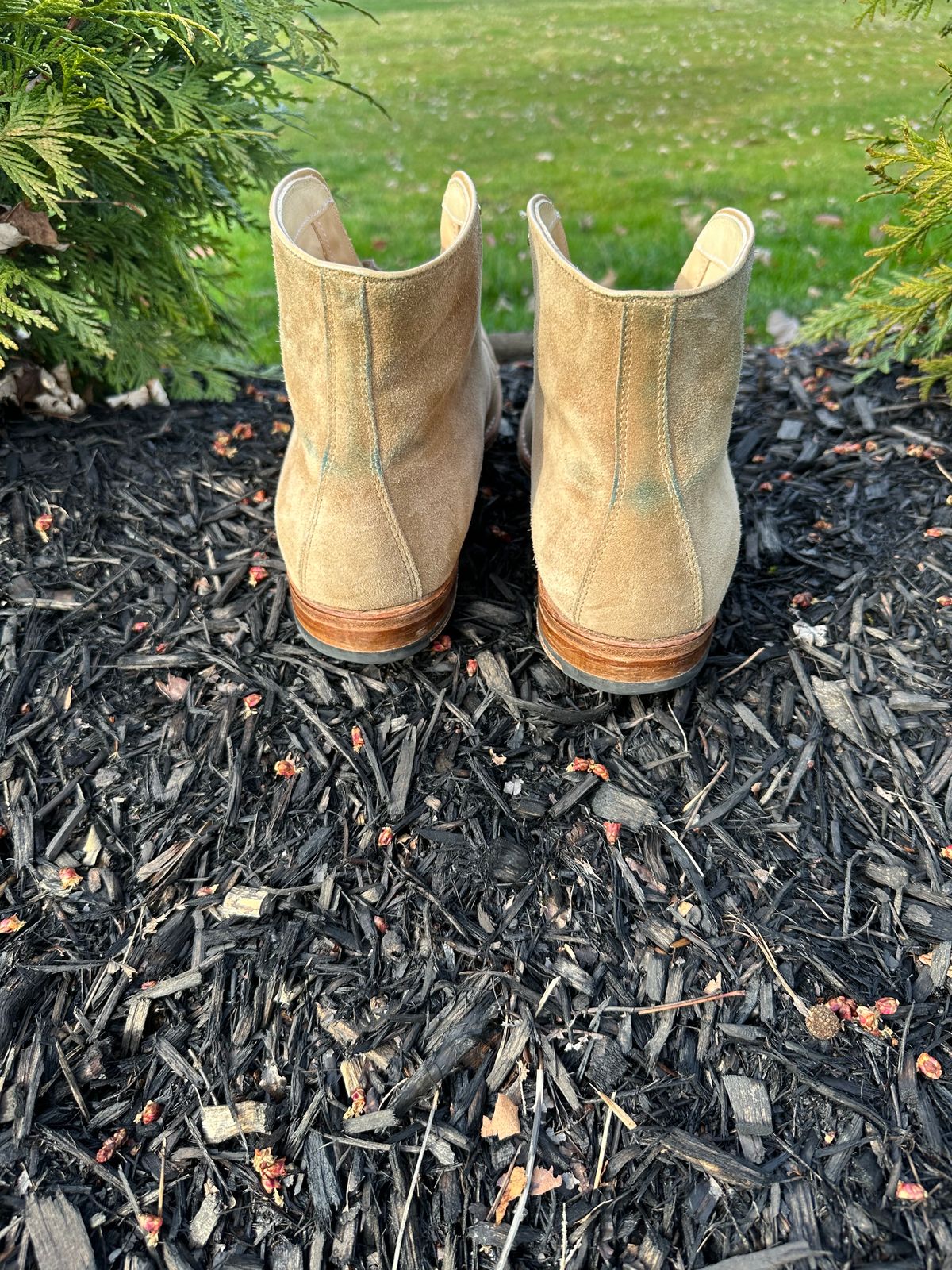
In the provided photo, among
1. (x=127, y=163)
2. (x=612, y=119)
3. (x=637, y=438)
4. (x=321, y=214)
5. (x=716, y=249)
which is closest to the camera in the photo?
(x=637, y=438)

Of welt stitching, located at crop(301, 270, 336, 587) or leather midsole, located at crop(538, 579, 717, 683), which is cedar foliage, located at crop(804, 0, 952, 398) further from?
welt stitching, located at crop(301, 270, 336, 587)

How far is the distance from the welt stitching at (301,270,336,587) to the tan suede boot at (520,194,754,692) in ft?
1.34

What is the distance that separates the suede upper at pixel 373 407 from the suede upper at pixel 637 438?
0.59 feet

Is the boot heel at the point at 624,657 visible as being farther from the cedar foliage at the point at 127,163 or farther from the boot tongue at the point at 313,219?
the cedar foliage at the point at 127,163

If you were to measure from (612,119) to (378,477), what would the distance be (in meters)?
3.87

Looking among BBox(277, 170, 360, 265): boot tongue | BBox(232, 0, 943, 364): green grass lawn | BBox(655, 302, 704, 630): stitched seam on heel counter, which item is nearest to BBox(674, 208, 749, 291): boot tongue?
BBox(655, 302, 704, 630): stitched seam on heel counter

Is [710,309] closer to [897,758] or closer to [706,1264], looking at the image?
[897,758]

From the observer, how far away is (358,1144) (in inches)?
48.8

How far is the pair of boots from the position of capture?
1.39m

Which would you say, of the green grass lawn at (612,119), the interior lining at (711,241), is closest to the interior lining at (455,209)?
the interior lining at (711,241)

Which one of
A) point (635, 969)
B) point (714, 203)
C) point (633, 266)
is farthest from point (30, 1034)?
point (714, 203)

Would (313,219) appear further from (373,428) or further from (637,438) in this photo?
(637,438)

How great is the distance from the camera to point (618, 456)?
4.91ft

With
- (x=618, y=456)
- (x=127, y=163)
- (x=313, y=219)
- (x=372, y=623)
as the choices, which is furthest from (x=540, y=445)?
(x=127, y=163)
